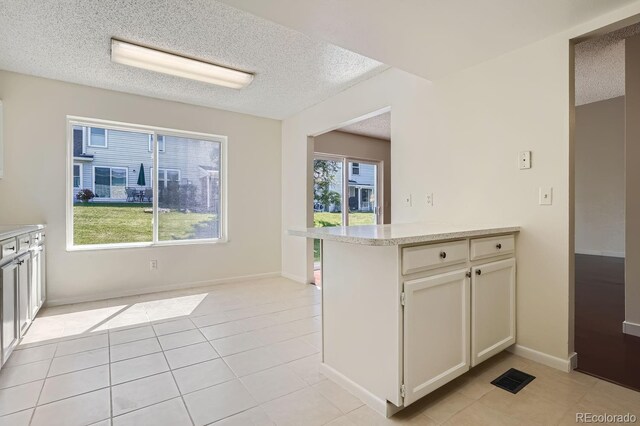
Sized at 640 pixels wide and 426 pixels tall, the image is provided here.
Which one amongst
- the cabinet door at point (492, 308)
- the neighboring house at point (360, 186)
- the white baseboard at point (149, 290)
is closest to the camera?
the cabinet door at point (492, 308)

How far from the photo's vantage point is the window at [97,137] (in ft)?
12.6

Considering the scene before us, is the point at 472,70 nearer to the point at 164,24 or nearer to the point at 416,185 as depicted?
the point at 416,185

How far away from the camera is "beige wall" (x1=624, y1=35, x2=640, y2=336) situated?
2.57 meters

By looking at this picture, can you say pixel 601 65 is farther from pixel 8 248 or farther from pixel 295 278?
pixel 8 248

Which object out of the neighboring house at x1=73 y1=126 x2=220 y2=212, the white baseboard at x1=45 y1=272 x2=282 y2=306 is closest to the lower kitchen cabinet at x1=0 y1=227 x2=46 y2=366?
the white baseboard at x1=45 y1=272 x2=282 y2=306

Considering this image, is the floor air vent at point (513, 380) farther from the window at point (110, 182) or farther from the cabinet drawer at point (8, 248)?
the window at point (110, 182)

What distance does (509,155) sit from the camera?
2381mm

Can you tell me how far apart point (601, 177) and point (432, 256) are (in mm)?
6513

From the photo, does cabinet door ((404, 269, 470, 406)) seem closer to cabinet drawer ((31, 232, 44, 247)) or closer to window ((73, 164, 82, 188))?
cabinet drawer ((31, 232, 44, 247))

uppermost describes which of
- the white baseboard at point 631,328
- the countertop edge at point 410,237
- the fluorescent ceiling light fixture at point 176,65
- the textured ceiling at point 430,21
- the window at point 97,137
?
the fluorescent ceiling light fixture at point 176,65

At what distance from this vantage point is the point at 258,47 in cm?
282

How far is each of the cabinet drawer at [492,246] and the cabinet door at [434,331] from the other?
6.9 inches

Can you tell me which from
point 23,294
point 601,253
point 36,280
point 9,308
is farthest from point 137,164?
point 601,253

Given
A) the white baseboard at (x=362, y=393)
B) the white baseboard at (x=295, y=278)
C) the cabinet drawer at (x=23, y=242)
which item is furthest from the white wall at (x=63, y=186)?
the white baseboard at (x=362, y=393)
